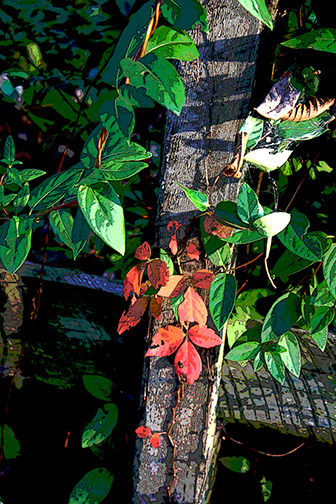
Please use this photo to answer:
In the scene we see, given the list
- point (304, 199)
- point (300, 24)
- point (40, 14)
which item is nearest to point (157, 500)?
point (304, 199)

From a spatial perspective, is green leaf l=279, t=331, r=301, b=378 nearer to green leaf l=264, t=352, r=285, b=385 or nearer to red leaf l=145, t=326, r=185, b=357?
green leaf l=264, t=352, r=285, b=385

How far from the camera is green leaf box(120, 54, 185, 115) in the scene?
0.52m

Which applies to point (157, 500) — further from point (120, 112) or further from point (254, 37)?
point (254, 37)

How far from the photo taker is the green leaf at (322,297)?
0.75 metres

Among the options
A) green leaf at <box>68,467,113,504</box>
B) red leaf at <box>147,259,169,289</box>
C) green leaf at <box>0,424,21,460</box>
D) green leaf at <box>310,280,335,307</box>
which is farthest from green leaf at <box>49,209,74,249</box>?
green leaf at <box>0,424,21,460</box>

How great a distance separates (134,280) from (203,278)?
0.15 m

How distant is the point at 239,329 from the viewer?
903 mm

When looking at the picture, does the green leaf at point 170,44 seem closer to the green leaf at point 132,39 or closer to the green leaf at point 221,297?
the green leaf at point 132,39

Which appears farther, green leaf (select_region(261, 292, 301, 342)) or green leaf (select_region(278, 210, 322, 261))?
green leaf (select_region(261, 292, 301, 342))

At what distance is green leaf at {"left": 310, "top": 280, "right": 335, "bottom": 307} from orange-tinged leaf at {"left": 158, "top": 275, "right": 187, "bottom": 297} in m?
0.28

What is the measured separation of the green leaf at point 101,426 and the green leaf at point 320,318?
560mm

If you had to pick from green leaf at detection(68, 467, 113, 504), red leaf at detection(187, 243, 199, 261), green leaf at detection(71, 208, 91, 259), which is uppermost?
red leaf at detection(187, 243, 199, 261)

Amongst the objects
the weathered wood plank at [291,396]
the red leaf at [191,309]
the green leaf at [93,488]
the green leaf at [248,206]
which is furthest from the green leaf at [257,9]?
the green leaf at [93,488]

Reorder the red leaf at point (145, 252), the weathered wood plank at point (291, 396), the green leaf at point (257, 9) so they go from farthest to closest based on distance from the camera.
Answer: the weathered wood plank at point (291, 396)
the red leaf at point (145, 252)
the green leaf at point (257, 9)
